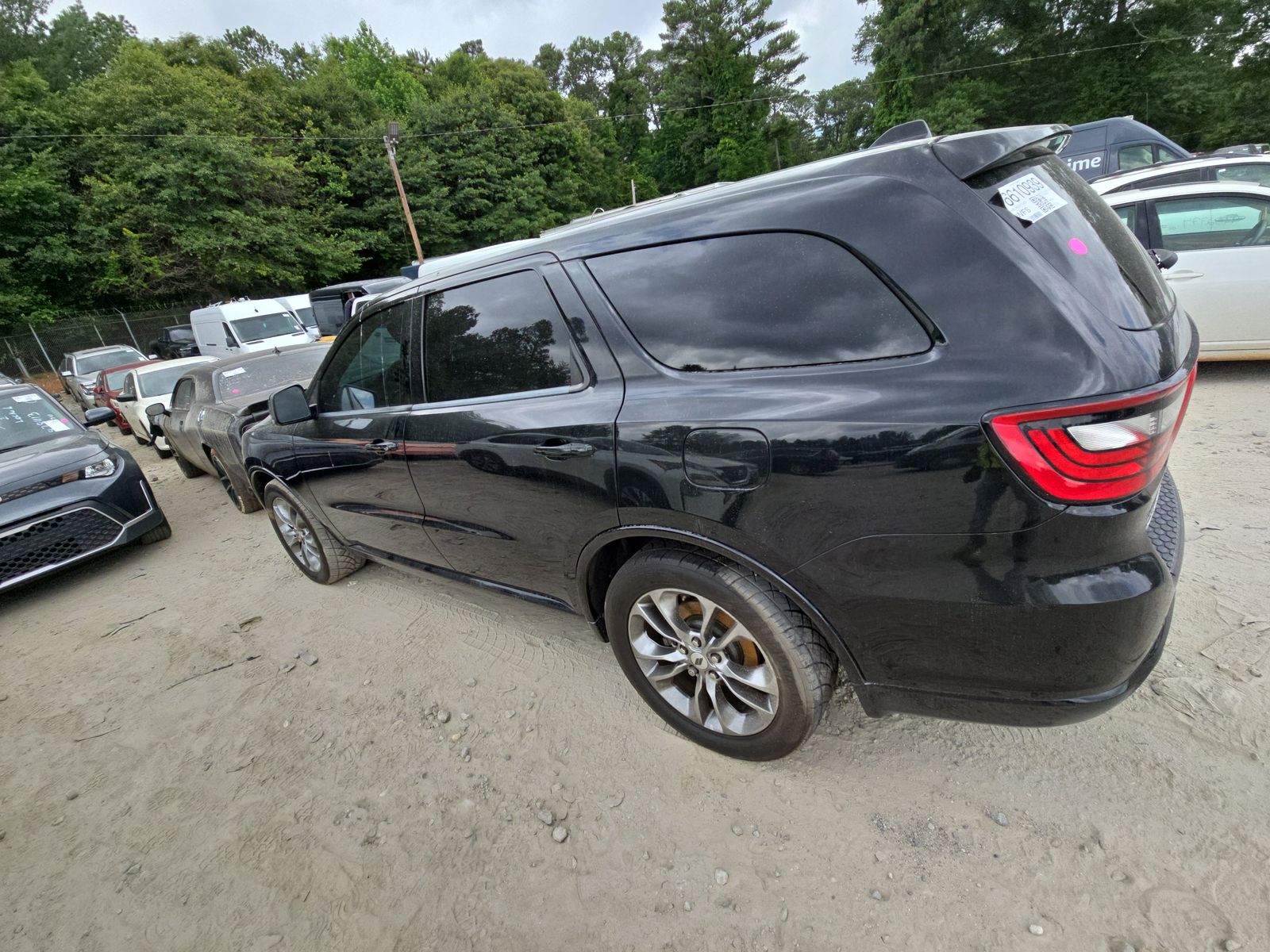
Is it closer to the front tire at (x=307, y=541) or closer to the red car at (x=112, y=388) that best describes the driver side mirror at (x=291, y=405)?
the front tire at (x=307, y=541)

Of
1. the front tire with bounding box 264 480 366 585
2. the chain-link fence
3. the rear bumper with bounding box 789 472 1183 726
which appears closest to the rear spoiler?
the rear bumper with bounding box 789 472 1183 726

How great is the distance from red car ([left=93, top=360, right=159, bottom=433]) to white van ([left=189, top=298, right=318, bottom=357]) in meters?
1.63

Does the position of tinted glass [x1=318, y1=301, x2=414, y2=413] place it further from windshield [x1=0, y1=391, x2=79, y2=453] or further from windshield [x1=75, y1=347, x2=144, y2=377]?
windshield [x1=75, y1=347, x2=144, y2=377]

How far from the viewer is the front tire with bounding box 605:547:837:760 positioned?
1.75 meters

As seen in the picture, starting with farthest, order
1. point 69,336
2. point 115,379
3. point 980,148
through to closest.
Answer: point 69,336, point 115,379, point 980,148

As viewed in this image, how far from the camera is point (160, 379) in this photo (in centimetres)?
917

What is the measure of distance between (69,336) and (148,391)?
19.0 m

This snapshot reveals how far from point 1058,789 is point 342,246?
30260 millimetres

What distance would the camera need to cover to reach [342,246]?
85.5 ft

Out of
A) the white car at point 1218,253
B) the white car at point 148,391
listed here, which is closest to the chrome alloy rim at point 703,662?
the white car at point 1218,253

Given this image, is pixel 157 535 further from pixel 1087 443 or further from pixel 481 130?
pixel 481 130

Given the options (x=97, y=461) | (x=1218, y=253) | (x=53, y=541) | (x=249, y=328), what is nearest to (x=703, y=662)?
(x=53, y=541)

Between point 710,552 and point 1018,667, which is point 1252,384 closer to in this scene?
point 1018,667

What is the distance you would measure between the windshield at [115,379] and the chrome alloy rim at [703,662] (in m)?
13.4
